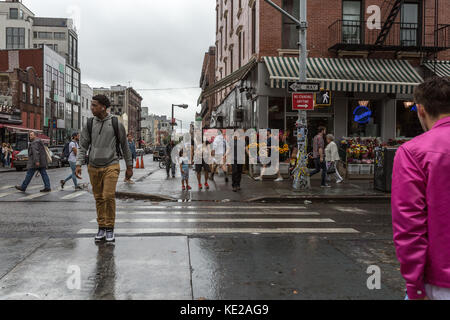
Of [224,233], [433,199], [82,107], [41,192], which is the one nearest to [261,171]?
[41,192]

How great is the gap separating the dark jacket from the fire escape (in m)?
12.2

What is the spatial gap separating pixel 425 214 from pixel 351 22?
17.7m

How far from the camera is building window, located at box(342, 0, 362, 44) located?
17797 mm

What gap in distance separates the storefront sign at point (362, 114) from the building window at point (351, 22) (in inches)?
116

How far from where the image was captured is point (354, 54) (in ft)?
58.2

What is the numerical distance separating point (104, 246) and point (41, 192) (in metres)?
7.92

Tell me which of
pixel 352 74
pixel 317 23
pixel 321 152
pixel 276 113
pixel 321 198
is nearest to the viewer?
pixel 321 198

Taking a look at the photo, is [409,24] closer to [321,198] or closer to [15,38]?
[321,198]

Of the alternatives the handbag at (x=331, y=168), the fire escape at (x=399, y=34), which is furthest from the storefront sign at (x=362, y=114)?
the handbag at (x=331, y=168)

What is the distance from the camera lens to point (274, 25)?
17531 mm

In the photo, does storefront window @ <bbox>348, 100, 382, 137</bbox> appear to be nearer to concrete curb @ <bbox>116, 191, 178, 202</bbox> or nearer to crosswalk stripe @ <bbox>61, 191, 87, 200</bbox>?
concrete curb @ <bbox>116, 191, 178, 202</bbox>

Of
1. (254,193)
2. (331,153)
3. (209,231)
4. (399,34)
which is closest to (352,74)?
(399,34)

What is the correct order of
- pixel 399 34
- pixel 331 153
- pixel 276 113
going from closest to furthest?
1. pixel 331 153
2. pixel 276 113
3. pixel 399 34

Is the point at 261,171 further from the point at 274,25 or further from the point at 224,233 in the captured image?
the point at 224,233
